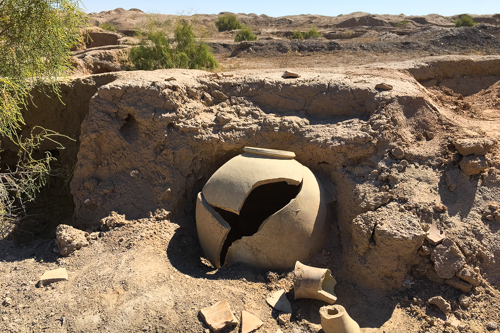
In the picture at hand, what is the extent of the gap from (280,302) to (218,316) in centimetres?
65

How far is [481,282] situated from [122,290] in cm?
344

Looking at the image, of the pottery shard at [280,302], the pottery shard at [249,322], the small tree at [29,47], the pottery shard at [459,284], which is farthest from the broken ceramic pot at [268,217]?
the small tree at [29,47]

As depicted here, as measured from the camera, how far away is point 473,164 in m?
4.07

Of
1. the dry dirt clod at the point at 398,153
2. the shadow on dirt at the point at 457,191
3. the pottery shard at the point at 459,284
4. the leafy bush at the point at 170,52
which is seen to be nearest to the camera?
A: the pottery shard at the point at 459,284

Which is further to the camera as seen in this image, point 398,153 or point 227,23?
point 227,23

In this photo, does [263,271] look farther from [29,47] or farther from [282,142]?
[29,47]

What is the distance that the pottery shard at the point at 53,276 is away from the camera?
11.7ft

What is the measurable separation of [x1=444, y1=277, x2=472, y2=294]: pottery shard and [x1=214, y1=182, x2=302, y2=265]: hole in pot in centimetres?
189

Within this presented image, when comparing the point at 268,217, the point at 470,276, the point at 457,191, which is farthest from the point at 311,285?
the point at 457,191

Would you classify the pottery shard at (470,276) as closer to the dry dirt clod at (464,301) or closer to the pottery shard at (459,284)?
the pottery shard at (459,284)

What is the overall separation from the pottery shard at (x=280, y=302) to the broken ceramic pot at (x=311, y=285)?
0.37 feet

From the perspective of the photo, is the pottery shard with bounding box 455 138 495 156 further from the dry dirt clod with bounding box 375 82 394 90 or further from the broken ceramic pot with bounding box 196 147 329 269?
the broken ceramic pot with bounding box 196 147 329 269

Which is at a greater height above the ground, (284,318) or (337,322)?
(337,322)

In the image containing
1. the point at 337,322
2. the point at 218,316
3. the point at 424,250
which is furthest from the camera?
the point at 424,250
